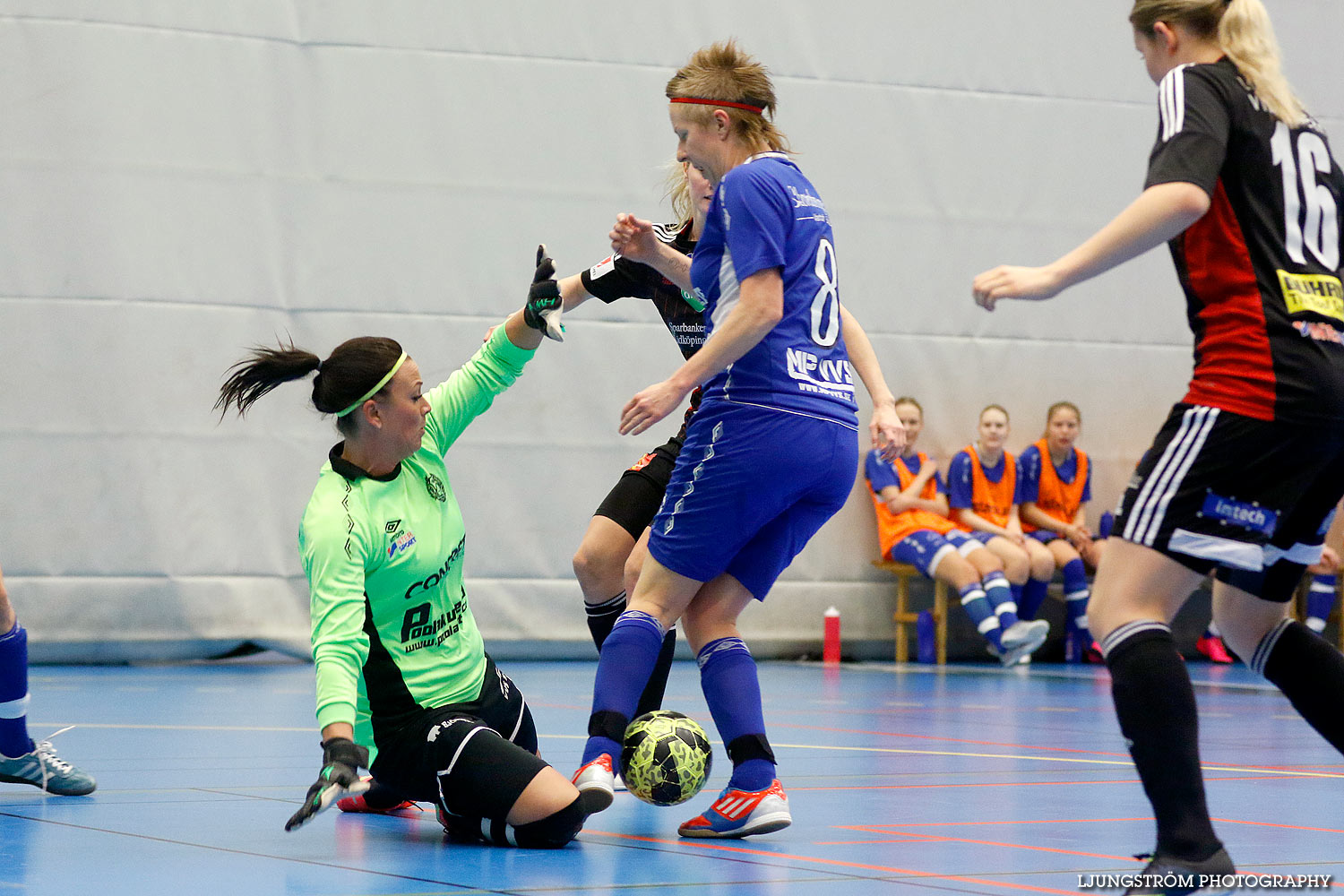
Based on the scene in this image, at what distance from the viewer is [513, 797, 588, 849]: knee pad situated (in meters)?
3.61

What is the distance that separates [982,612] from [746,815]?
740 cm

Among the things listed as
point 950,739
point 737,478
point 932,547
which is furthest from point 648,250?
point 932,547

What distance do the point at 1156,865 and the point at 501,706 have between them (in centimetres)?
183

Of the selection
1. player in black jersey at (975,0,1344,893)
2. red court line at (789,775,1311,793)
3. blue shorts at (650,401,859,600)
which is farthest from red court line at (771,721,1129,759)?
player in black jersey at (975,0,1344,893)

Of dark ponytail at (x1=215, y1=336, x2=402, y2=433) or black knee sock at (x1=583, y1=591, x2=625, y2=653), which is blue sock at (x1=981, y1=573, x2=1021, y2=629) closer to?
black knee sock at (x1=583, y1=591, x2=625, y2=653)

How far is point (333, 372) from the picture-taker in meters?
3.87

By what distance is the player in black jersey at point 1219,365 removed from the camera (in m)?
2.87

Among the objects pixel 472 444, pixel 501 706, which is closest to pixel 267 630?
pixel 472 444

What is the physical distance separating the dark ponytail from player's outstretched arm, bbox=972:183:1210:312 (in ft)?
5.25

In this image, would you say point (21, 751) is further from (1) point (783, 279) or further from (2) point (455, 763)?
(1) point (783, 279)

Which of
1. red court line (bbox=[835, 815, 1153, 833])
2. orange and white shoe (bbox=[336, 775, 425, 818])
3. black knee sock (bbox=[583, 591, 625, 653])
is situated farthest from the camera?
black knee sock (bbox=[583, 591, 625, 653])

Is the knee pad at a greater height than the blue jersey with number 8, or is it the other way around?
the blue jersey with number 8

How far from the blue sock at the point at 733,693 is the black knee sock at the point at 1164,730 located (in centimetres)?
112

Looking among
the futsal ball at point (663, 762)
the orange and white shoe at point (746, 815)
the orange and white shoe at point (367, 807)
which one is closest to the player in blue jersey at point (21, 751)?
the orange and white shoe at point (367, 807)
